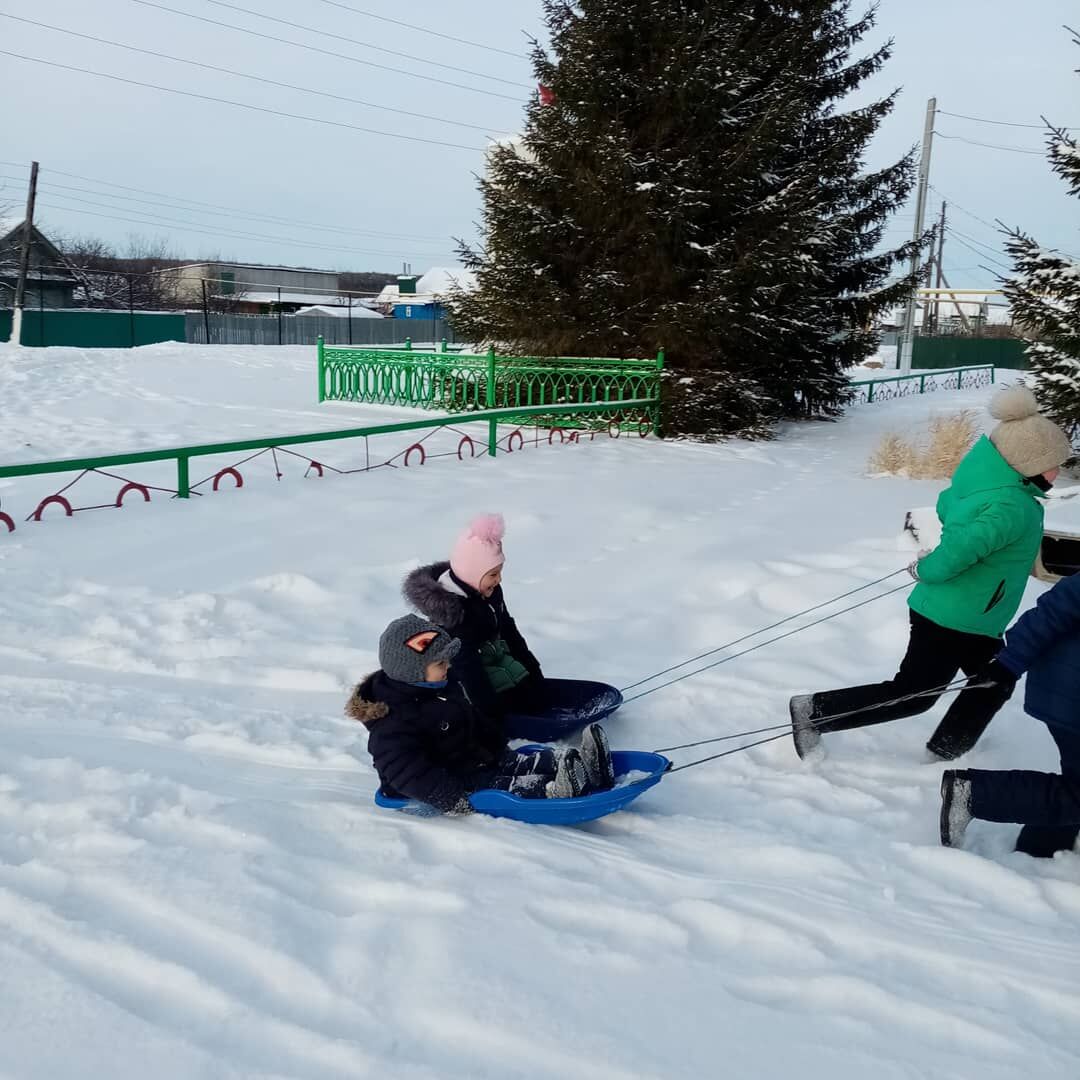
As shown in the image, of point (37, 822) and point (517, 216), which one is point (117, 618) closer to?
point (37, 822)

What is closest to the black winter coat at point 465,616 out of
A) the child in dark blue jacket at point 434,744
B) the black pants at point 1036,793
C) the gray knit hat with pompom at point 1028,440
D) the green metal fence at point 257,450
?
the child in dark blue jacket at point 434,744

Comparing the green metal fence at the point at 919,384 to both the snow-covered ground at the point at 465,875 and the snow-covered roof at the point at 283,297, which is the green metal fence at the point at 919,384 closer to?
the snow-covered ground at the point at 465,875

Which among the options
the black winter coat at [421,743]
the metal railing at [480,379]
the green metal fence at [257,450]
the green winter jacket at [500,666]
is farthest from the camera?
the metal railing at [480,379]

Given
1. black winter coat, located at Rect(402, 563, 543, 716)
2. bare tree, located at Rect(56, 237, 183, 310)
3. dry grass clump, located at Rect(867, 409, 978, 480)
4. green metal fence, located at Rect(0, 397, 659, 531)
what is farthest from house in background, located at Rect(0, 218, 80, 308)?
black winter coat, located at Rect(402, 563, 543, 716)

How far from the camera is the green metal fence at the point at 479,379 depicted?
13977 mm

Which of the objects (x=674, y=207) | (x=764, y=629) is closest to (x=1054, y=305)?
(x=674, y=207)

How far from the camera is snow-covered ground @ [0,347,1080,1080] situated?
7.05ft

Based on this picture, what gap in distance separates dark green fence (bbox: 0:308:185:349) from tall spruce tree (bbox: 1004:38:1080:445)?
26.8 meters

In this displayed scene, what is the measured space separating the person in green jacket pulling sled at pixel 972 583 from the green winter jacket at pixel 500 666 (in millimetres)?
1111

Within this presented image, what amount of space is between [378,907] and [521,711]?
1481 mm

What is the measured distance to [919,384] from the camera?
2730 centimetres

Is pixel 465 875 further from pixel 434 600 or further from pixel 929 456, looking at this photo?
pixel 929 456

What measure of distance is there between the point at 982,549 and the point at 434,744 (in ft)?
6.42

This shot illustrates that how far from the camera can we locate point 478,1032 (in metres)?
2.16
